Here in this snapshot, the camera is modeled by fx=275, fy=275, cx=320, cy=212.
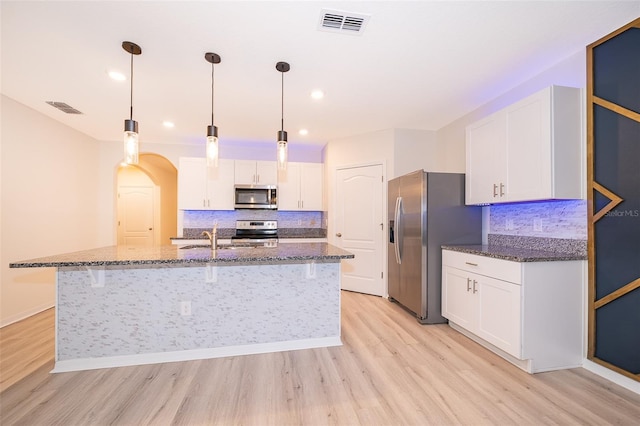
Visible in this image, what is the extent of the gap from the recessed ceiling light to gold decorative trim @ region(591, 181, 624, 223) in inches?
161

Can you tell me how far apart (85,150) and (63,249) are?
5.06 feet

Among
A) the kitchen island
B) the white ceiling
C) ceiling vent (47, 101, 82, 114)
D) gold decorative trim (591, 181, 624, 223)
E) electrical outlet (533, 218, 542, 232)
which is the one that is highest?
the white ceiling

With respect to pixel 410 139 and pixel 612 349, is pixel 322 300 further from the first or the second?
pixel 410 139

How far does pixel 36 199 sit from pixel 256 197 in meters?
2.72

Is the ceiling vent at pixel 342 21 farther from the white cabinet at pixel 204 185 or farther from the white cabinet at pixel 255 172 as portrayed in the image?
the white cabinet at pixel 204 185

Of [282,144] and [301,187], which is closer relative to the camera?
[282,144]

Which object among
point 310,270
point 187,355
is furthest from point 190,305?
point 310,270

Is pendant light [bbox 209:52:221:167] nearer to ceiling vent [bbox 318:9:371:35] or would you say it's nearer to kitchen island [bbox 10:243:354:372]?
kitchen island [bbox 10:243:354:372]

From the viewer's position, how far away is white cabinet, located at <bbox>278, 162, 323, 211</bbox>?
15.7 feet

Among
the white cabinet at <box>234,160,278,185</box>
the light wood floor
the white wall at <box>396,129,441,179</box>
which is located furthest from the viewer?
the white cabinet at <box>234,160,278,185</box>

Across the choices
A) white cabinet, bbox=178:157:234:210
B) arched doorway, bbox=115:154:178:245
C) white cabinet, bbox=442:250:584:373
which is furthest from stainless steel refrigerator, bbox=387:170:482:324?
arched doorway, bbox=115:154:178:245


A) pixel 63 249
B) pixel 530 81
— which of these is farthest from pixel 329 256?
pixel 63 249

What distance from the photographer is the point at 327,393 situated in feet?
6.13

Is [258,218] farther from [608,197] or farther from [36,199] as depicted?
[608,197]
